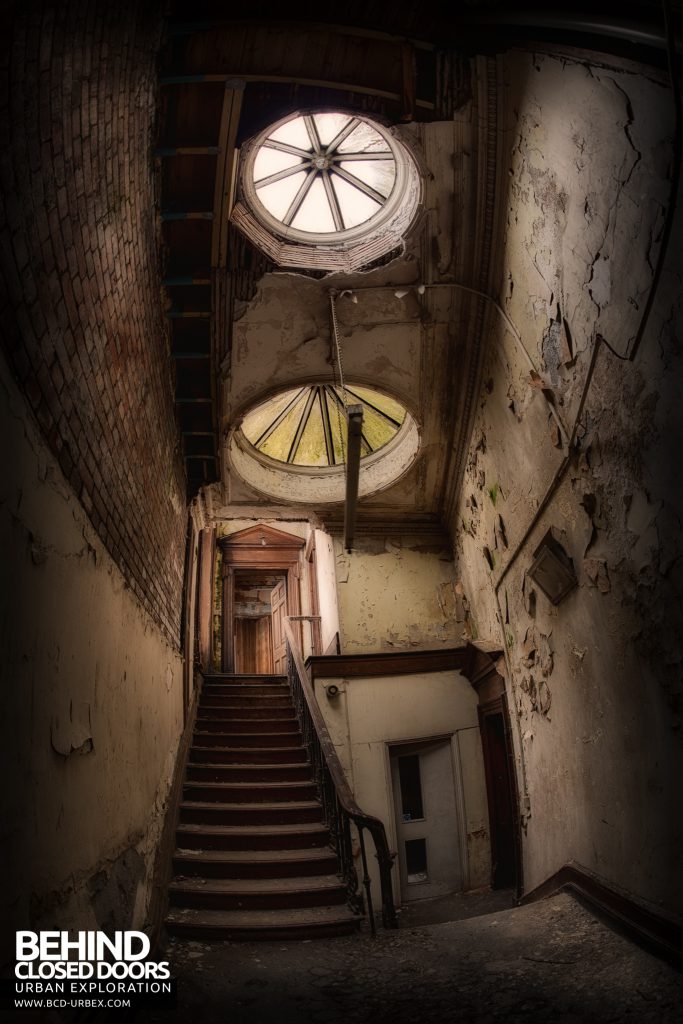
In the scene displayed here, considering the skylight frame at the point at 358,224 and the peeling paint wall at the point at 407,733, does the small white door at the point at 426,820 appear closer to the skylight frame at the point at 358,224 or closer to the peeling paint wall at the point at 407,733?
the peeling paint wall at the point at 407,733

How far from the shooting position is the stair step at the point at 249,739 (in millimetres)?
7219

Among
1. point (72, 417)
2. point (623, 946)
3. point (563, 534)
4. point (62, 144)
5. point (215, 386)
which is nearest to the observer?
point (62, 144)

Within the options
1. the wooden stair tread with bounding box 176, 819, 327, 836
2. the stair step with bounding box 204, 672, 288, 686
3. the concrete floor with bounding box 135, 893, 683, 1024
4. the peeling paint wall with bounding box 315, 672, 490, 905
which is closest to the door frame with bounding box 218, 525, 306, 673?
the stair step with bounding box 204, 672, 288, 686

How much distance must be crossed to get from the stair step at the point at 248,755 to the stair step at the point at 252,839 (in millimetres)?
1367

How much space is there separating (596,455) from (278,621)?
11.5m

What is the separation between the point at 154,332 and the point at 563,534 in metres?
3.59

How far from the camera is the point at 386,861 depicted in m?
4.34

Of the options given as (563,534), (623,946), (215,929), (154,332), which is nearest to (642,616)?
(563,534)

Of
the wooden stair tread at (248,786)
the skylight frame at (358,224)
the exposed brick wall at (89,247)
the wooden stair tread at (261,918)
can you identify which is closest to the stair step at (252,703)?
the wooden stair tread at (248,786)

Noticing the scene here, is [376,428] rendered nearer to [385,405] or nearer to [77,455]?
[385,405]

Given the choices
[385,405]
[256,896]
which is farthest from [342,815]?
[385,405]

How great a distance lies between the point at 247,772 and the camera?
650 centimetres

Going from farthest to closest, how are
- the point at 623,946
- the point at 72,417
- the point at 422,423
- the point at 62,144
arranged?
the point at 422,423 < the point at 623,946 < the point at 72,417 < the point at 62,144

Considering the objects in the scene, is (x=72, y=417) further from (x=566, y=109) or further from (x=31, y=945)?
(x=566, y=109)
